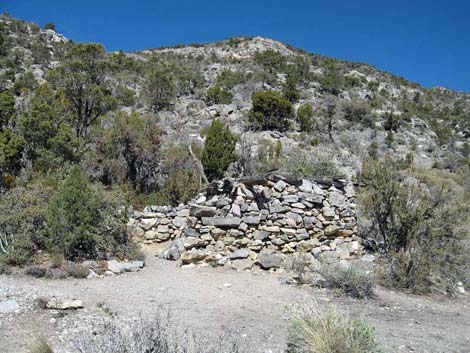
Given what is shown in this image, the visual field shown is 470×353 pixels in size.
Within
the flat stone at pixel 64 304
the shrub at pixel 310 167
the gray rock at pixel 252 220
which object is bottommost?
the flat stone at pixel 64 304

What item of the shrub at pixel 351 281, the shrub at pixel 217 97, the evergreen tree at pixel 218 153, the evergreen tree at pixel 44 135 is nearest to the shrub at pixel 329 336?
the shrub at pixel 351 281

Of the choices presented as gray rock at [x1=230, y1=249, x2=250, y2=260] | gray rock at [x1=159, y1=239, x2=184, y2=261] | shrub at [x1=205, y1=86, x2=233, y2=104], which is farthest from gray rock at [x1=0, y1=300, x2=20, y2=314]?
shrub at [x1=205, y1=86, x2=233, y2=104]

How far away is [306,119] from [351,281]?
16.5 m

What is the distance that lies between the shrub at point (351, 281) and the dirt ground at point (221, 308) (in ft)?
0.63

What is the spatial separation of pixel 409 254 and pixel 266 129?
47.4 ft

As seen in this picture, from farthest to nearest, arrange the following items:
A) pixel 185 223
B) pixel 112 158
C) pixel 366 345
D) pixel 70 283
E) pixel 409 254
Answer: pixel 112 158, pixel 185 223, pixel 409 254, pixel 70 283, pixel 366 345

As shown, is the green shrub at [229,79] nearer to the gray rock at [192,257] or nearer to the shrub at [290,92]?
the shrub at [290,92]

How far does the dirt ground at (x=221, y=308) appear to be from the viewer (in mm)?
4438

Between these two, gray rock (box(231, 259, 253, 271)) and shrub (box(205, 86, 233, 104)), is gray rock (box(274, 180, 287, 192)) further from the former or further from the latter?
shrub (box(205, 86, 233, 104))

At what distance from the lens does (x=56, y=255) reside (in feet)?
23.9

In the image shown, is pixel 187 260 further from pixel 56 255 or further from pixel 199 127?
pixel 199 127

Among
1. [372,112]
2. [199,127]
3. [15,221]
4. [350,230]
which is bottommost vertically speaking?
A: [15,221]

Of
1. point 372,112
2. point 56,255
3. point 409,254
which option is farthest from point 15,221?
point 372,112

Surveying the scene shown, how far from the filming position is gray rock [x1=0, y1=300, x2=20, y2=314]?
4.85m
